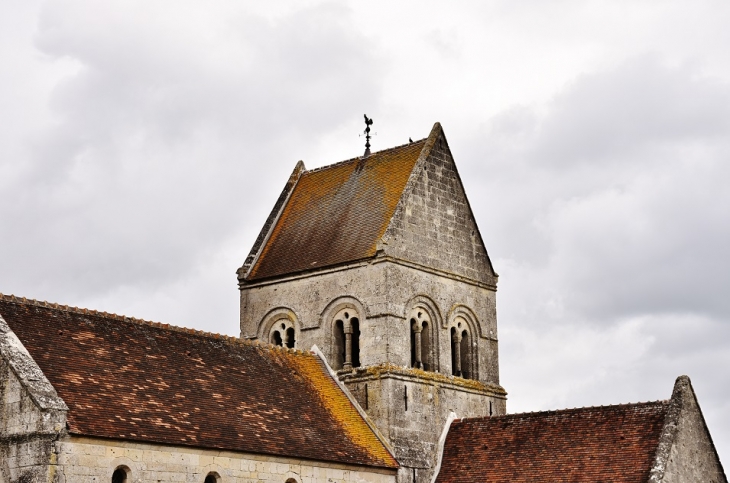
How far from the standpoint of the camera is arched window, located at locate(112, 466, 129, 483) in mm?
25672

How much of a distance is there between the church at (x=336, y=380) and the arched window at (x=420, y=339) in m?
0.07

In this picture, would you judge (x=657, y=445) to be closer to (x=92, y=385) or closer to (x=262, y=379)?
(x=262, y=379)

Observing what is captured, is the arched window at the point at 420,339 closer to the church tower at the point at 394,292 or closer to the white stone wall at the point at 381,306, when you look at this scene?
the church tower at the point at 394,292

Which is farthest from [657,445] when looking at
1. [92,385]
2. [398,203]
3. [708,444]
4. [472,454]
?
[92,385]

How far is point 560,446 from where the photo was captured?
32.0 metres

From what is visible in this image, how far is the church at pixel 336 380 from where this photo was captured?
2588 cm

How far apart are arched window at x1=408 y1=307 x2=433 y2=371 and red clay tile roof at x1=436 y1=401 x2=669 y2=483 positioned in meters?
2.50

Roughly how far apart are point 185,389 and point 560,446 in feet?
34.7

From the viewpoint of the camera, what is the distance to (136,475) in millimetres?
25719

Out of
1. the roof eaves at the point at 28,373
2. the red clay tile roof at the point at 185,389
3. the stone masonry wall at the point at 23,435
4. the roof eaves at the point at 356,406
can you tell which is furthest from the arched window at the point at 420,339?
the stone masonry wall at the point at 23,435

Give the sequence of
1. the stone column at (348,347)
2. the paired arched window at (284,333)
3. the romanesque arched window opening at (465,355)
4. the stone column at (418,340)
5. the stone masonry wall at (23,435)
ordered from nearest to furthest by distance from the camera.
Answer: the stone masonry wall at (23,435) < the stone column at (348,347) < the stone column at (418,340) < the paired arched window at (284,333) < the romanesque arched window opening at (465,355)

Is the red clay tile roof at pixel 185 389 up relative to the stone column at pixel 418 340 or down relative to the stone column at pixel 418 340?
down

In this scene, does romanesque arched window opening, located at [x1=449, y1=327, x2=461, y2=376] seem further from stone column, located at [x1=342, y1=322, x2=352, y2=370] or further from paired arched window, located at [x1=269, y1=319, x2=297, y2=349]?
paired arched window, located at [x1=269, y1=319, x2=297, y2=349]

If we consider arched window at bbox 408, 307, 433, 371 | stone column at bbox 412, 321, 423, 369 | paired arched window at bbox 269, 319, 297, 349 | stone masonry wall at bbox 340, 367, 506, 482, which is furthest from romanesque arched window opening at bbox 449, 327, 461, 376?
paired arched window at bbox 269, 319, 297, 349
